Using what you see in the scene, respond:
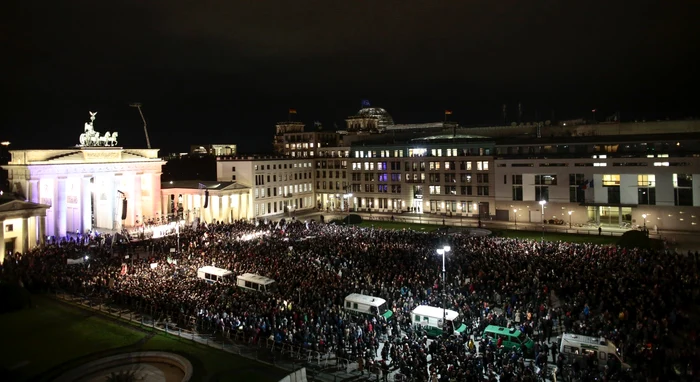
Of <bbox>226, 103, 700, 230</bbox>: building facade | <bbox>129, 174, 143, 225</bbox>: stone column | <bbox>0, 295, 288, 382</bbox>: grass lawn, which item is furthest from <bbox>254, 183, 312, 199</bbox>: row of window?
<bbox>0, 295, 288, 382</bbox>: grass lawn

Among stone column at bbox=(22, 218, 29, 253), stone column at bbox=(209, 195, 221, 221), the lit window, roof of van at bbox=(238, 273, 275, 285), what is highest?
the lit window

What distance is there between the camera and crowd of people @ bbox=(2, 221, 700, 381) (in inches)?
869

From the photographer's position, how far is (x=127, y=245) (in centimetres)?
5038

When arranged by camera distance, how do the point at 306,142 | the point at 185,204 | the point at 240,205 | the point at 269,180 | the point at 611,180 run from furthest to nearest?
the point at 306,142
the point at 269,180
the point at 240,205
the point at 185,204
the point at 611,180

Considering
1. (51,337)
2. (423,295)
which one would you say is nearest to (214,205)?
(51,337)

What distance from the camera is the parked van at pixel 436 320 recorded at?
26.3 m

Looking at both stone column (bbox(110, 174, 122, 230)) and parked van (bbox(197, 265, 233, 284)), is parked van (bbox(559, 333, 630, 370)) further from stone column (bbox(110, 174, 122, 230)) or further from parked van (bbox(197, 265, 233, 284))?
stone column (bbox(110, 174, 122, 230))

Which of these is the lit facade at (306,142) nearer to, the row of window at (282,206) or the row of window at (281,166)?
the row of window at (281,166)

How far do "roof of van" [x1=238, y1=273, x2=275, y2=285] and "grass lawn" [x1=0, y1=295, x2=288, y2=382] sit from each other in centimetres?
728

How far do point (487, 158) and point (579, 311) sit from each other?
51.2 meters

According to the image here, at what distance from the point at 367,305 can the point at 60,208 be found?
46.1 m

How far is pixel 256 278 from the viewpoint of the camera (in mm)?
34469

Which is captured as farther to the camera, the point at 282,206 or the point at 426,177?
the point at 282,206

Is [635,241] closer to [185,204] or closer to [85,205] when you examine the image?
[185,204]
